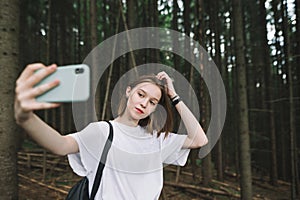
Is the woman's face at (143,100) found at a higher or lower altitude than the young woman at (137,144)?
higher

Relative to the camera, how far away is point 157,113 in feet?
5.16

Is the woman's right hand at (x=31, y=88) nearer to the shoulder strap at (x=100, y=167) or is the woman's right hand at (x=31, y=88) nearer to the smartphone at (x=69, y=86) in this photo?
the smartphone at (x=69, y=86)

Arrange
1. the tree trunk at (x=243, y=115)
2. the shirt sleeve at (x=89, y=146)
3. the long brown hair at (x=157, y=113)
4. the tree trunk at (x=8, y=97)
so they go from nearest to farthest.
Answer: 1. the shirt sleeve at (x=89, y=146)
2. the long brown hair at (x=157, y=113)
3. the tree trunk at (x=8, y=97)
4. the tree trunk at (x=243, y=115)

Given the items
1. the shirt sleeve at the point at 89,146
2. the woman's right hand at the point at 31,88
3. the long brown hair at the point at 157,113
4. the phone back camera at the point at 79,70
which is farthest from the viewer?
the long brown hair at the point at 157,113

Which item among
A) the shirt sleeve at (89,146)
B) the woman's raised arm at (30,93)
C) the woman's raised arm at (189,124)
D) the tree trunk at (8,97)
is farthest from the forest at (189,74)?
the woman's raised arm at (30,93)

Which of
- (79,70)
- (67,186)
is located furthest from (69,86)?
(67,186)

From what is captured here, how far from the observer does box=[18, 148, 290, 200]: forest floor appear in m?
5.54

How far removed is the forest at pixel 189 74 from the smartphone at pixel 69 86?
1.63ft

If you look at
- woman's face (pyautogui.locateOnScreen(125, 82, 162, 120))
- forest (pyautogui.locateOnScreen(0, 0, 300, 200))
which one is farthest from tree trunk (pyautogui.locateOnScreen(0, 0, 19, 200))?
woman's face (pyautogui.locateOnScreen(125, 82, 162, 120))

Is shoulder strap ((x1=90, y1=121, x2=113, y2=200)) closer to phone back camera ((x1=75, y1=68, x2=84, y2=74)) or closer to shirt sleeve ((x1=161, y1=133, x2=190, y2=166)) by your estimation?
shirt sleeve ((x1=161, y1=133, x2=190, y2=166))

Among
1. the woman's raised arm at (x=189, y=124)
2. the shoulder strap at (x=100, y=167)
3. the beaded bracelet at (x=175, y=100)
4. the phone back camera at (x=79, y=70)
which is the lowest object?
the shoulder strap at (x=100, y=167)

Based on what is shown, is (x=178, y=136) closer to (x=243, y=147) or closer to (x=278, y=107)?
(x=243, y=147)

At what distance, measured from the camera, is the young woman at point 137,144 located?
1.34 m

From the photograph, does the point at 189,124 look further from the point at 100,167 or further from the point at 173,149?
the point at 100,167
